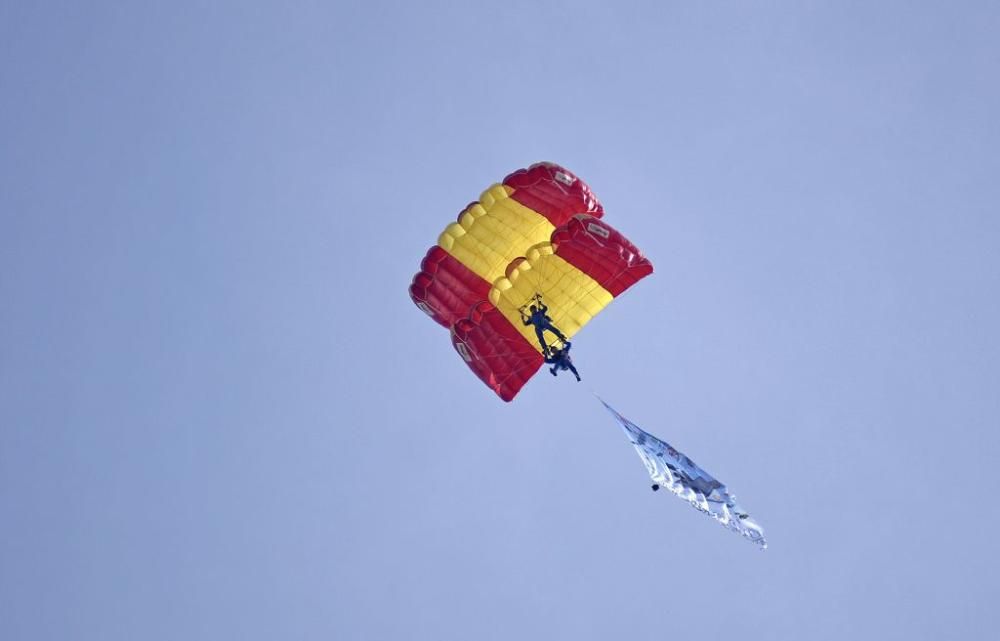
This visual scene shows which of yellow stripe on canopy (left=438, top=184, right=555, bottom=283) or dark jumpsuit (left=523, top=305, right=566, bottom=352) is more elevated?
yellow stripe on canopy (left=438, top=184, right=555, bottom=283)

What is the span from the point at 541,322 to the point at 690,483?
5.01 m

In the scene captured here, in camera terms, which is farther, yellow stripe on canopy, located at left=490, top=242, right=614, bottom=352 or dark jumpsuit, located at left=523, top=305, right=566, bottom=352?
yellow stripe on canopy, located at left=490, top=242, right=614, bottom=352

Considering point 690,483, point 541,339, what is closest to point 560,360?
point 541,339

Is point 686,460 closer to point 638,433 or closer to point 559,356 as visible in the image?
point 638,433

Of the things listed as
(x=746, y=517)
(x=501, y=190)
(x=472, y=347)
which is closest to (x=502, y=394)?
(x=472, y=347)

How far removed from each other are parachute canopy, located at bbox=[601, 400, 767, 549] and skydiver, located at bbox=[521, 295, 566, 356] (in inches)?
110

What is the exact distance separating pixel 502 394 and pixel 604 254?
3.90 metres

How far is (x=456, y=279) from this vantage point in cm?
2556

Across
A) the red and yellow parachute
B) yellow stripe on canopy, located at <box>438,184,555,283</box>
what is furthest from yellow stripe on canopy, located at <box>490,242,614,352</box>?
yellow stripe on canopy, located at <box>438,184,555,283</box>

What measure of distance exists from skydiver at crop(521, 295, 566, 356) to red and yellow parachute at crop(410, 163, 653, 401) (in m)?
0.28

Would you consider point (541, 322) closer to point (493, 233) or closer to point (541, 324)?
point (541, 324)

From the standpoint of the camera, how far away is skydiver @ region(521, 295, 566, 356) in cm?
2490

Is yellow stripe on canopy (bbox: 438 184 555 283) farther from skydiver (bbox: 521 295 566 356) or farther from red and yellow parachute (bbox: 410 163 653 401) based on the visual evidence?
skydiver (bbox: 521 295 566 356)

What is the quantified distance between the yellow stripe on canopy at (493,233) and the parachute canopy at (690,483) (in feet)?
15.2
